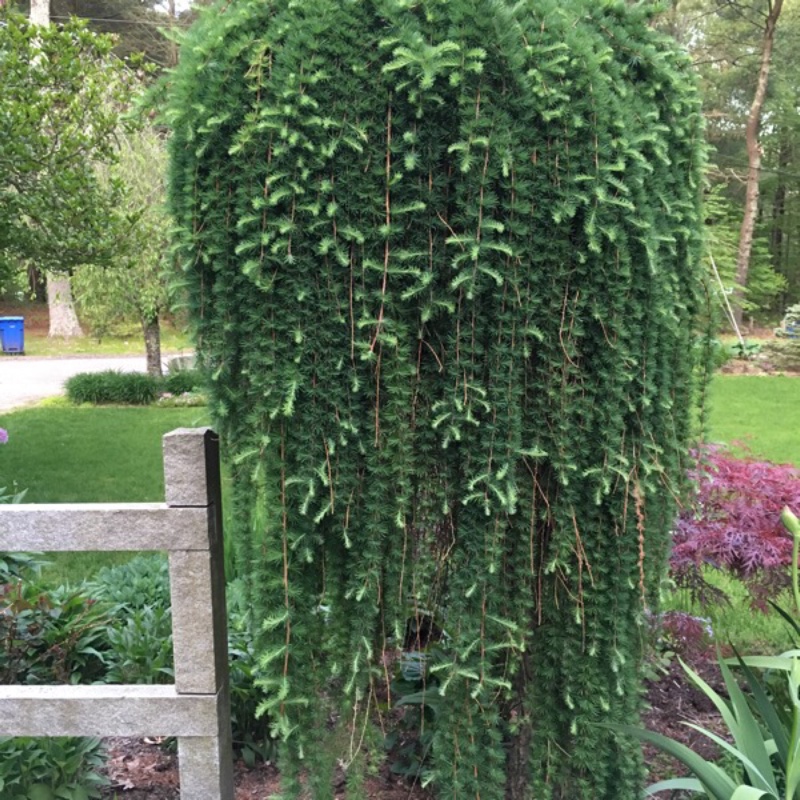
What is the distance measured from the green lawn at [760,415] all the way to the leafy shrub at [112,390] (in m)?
8.24

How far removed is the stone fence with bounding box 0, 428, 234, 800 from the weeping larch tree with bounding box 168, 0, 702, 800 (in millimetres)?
192

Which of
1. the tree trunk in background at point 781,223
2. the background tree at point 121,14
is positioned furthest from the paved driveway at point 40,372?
the tree trunk in background at point 781,223

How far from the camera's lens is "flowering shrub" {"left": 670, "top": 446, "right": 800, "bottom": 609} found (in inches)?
113

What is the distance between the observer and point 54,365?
53.4ft

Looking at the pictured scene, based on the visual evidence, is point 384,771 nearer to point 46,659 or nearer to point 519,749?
point 519,749

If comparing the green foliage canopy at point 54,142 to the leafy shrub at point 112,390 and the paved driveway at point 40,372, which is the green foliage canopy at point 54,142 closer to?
the leafy shrub at point 112,390

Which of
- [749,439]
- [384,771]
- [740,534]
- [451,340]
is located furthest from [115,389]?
[451,340]

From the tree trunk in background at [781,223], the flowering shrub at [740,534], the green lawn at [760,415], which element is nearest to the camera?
the flowering shrub at [740,534]

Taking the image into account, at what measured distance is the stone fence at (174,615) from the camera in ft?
6.43

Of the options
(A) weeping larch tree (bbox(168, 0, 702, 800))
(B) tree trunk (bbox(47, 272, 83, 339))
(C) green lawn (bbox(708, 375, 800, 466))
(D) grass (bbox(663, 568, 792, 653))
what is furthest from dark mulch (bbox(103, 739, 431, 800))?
(B) tree trunk (bbox(47, 272, 83, 339))

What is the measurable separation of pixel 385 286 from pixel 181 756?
1.40 metres

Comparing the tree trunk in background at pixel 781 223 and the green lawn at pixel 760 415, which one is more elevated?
the tree trunk in background at pixel 781 223

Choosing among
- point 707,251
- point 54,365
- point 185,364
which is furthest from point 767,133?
point 707,251

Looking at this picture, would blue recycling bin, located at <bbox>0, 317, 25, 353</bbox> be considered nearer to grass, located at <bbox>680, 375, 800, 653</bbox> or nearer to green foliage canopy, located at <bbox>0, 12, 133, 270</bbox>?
green foliage canopy, located at <bbox>0, 12, 133, 270</bbox>
